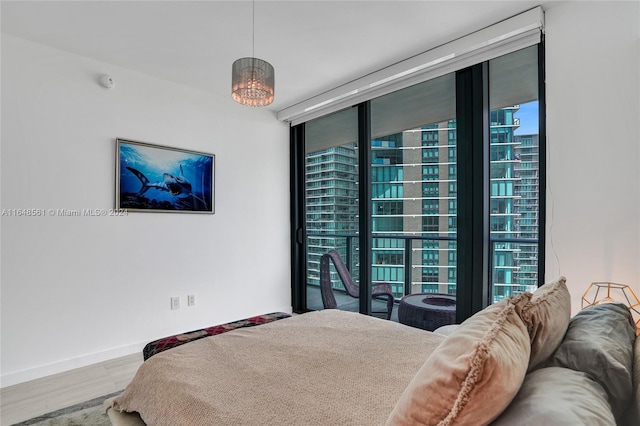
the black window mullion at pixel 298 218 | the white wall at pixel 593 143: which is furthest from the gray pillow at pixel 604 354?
the black window mullion at pixel 298 218

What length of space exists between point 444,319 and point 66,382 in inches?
114

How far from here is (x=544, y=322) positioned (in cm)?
82

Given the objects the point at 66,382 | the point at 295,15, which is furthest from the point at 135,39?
the point at 66,382

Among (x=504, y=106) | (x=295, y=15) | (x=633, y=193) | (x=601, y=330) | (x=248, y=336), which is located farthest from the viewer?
(x=504, y=106)

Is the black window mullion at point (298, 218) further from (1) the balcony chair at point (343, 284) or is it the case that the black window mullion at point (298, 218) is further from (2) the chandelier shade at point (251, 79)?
(2) the chandelier shade at point (251, 79)

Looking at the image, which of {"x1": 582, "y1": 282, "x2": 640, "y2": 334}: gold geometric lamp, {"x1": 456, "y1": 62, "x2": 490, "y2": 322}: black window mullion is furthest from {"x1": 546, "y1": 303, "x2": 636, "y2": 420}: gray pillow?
{"x1": 456, "y1": 62, "x2": 490, "y2": 322}: black window mullion

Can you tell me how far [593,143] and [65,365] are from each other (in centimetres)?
401

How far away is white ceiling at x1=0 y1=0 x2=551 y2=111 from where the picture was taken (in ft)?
6.82

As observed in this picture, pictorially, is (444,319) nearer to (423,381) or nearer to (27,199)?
(423,381)

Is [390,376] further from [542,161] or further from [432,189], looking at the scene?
[432,189]

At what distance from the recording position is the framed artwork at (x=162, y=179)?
9.37 ft

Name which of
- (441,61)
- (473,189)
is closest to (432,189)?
(473,189)

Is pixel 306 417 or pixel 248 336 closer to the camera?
pixel 306 417

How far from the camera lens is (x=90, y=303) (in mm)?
2678
